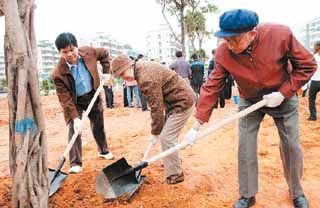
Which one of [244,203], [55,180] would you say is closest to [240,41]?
[244,203]

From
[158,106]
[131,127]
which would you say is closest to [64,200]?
[158,106]

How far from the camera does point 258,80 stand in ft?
7.90

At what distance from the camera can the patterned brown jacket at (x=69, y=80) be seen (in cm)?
353

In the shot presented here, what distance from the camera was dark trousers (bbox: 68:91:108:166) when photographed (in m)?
3.83

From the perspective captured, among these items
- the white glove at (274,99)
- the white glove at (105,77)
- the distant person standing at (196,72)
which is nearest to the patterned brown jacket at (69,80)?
the white glove at (105,77)

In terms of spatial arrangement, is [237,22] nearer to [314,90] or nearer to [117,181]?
[117,181]

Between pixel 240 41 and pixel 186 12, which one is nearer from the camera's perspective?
pixel 240 41

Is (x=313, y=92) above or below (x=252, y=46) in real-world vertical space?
below

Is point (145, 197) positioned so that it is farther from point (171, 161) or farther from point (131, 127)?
point (131, 127)

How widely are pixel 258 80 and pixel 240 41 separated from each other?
0.36 m

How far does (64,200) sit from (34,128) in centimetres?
101

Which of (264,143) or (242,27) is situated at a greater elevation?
(242,27)

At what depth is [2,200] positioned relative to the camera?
308cm

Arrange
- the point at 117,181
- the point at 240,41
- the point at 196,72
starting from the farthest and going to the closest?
the point at 196,72, the point at 117,181, the point at 240,41
